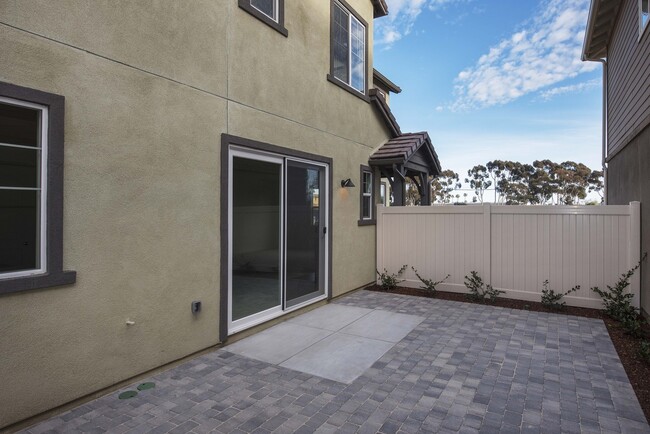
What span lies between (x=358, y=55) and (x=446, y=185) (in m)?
47.8

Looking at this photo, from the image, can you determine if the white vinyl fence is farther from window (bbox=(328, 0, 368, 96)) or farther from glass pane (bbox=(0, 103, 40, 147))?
glass pane (bbox=(0, 103, 40, 147))

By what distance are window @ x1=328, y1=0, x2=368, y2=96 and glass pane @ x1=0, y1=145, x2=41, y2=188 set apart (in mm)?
4813

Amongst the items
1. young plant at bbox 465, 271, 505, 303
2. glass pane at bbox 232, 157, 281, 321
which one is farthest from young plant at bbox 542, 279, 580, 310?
glass pane at bbox 232, 157, 281, 321

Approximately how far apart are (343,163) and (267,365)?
4.19m

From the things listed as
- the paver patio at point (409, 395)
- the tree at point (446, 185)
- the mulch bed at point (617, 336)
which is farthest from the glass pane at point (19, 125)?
the tree at point (446, 185)

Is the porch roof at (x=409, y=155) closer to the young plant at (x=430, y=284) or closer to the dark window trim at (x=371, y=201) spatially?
the dark window trim at (x=371, y=201)

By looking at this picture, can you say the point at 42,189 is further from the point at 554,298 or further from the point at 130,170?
the point at 554,298

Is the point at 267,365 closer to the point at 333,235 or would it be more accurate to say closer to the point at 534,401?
A: the point at 534,401

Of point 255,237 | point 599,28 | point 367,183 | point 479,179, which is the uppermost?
point 479,179

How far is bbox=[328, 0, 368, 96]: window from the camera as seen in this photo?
6812mm

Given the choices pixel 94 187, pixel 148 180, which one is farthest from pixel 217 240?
Answer: pixel 94 187

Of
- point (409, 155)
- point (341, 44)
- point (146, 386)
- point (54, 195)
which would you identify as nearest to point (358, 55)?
point (341, 44)

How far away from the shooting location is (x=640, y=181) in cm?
573

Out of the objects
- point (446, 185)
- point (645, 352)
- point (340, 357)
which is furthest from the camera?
point (446, 185)
